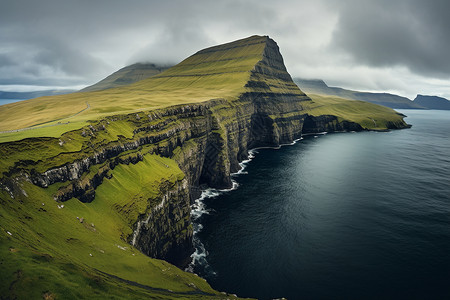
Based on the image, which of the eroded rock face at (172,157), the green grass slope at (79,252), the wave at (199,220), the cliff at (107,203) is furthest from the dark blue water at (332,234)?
the green grass slope at (79,252)

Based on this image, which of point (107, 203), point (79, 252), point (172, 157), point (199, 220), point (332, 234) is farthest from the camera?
point (172, 157)

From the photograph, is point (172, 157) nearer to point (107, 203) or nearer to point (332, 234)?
point (107, 203)

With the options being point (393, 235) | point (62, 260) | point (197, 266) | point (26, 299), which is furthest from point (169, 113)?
point (393, 235)

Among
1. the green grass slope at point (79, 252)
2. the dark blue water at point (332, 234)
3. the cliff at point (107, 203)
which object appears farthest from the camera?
the dark blue water at point (332, 234)

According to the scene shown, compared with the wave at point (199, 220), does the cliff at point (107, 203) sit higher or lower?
higher

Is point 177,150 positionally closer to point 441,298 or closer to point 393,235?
point 393,235

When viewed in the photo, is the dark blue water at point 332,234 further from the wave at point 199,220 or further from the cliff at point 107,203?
the cliff at point 107,203

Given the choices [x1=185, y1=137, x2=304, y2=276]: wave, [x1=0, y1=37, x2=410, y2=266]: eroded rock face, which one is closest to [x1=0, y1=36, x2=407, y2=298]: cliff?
[x1=0, y1=37, x2=410, y2=266]: eroded rock face

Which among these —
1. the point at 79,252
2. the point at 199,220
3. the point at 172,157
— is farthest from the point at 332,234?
the point at 79,252
